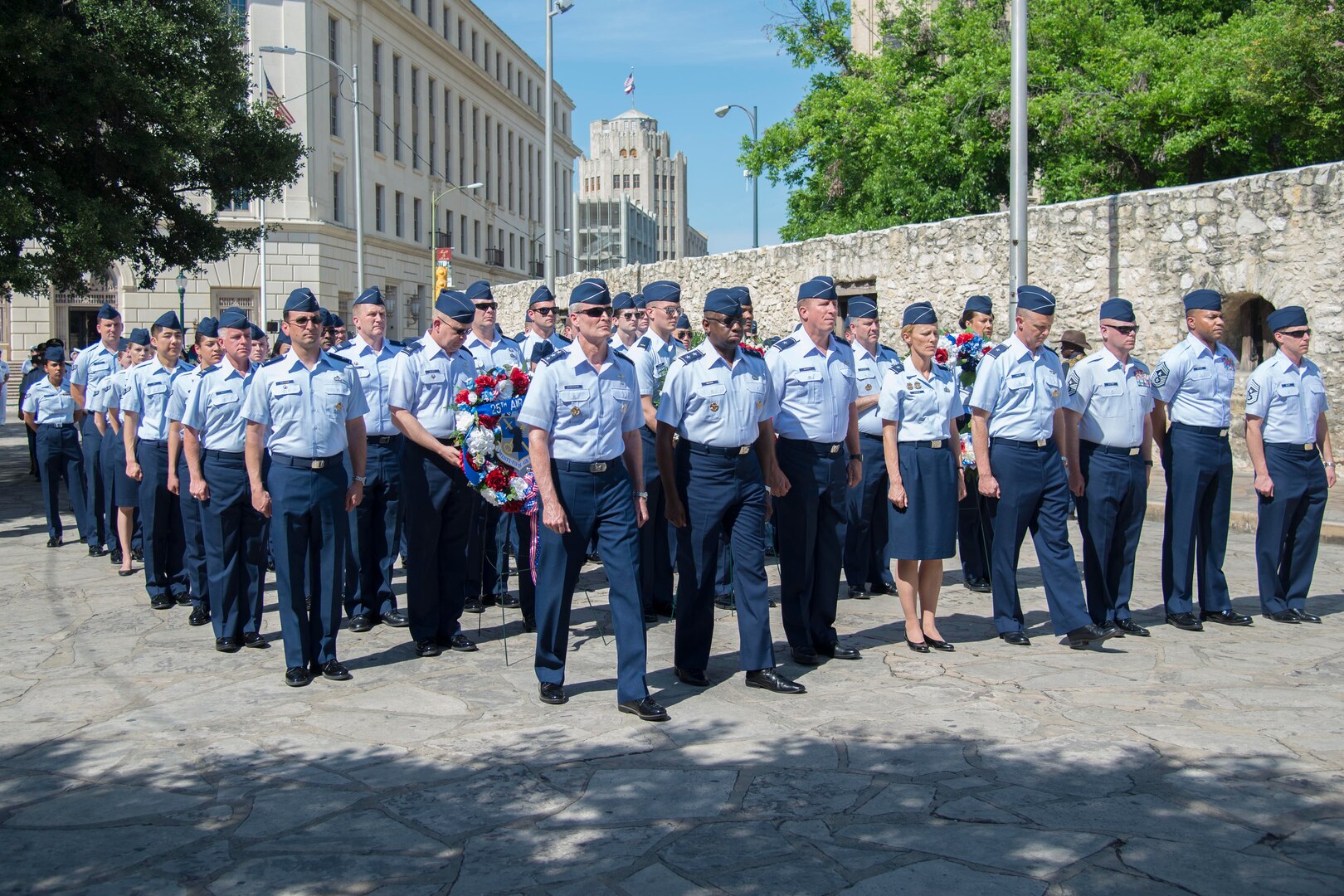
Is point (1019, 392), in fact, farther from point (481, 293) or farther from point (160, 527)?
point (160, 527)

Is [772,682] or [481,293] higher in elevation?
[481,293]

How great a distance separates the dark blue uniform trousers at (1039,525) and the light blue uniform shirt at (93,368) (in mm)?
7528

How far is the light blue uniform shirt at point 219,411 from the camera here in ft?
24.3

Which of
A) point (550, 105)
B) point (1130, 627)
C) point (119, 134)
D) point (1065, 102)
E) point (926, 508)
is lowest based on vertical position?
point (1130, 627)

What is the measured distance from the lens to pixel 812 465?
6.70 m

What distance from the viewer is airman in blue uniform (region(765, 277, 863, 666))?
668cm

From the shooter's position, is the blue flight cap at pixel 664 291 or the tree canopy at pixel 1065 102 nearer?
the blue flight cap at pixel 664 291

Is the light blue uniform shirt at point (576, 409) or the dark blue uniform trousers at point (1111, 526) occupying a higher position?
the light blue uniform shirt at point (576, 409)

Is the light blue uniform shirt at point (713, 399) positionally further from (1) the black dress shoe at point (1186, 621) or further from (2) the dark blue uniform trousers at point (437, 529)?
(1) the black dress shoe at point (1186, 621)

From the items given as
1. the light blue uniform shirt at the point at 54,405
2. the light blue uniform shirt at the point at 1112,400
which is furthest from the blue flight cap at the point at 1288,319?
the light blue uniform shirt at the point at 54,405

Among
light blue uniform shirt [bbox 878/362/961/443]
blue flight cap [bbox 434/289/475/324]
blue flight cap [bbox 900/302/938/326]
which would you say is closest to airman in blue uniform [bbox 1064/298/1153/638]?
light blue uniform shirt [bbox 878/362/961/443]

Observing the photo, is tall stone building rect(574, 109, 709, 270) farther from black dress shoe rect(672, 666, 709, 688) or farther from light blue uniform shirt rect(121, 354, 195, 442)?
black dress shoe rect(672, 666, 709, 688)

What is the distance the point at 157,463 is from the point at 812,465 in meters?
5.15

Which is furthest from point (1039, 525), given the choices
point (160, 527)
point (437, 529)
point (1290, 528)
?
point (160, 527)
